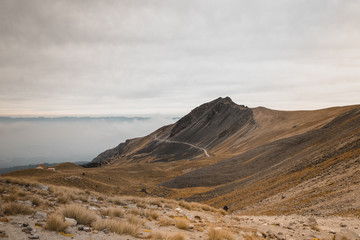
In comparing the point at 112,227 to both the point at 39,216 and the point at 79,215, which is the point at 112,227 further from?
the point at 39,216

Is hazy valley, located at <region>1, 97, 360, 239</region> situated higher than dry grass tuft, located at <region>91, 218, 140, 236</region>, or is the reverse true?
dry grass tuft, located at <region>91, 218, 140, 236</region>

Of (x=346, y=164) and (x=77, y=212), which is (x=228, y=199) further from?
(x=77, y=212)

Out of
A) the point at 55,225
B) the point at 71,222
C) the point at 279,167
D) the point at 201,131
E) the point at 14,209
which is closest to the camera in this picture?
the point at 55,225

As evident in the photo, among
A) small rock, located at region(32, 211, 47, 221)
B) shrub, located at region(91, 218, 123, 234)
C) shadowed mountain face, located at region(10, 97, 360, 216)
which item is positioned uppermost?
small rock, located at region(32, 211, 47, 221)

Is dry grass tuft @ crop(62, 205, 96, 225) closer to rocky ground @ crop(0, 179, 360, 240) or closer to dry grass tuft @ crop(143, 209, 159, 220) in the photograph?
rocky ground @ crop(0, 179, 360, 240)

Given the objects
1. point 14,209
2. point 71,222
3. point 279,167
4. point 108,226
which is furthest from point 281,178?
point 14,209

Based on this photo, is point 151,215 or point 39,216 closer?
point 39,216

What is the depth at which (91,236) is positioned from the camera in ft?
19.2

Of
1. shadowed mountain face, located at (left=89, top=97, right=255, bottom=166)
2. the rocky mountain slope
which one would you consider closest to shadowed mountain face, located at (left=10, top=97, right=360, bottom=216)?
the rocky mountain slope

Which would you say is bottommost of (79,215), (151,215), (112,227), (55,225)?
(151,215)

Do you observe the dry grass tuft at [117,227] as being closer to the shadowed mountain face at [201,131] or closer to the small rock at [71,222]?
the small rock at [71,222]

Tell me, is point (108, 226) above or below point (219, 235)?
above

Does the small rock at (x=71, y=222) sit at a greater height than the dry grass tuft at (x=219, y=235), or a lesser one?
greater

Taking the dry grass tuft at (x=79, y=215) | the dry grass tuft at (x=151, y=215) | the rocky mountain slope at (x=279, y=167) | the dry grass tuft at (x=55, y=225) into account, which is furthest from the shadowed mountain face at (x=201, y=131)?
the dry grass tuft at (x=55, y=225)
